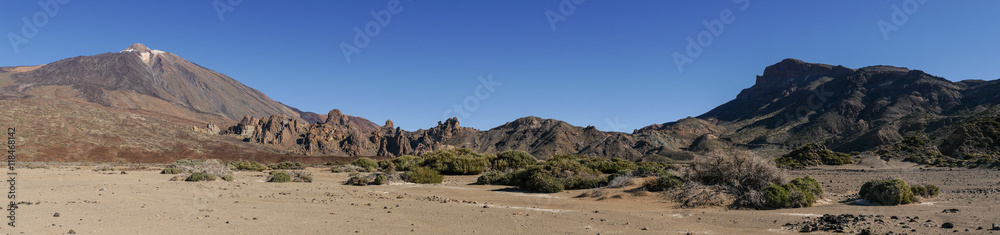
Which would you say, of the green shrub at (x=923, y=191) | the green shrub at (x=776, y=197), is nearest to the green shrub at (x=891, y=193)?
the green shrub at (x=923, y=191)

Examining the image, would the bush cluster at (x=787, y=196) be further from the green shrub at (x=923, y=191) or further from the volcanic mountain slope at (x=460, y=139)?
the volcanic mountain slope at (x=460, y=139)

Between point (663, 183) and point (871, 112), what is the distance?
303 ft

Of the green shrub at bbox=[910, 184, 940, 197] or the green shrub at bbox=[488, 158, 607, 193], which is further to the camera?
the green shrub at bbox=[488, 158, 607, 193]

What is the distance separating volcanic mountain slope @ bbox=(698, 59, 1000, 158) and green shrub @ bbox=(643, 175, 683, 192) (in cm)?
4932

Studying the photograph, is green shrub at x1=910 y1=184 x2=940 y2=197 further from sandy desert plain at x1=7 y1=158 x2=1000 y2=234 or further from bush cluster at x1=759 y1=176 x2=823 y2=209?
bush cluster at x1=759 y1=176 x2=823 y2=209

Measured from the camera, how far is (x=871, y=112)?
8194cm

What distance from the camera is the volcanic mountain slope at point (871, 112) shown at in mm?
59781

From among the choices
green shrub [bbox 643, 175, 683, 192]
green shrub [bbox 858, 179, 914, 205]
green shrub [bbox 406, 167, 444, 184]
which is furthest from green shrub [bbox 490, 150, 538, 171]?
green shrub [bbox 858, 179, 914, 205]

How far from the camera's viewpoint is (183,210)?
35.1ft

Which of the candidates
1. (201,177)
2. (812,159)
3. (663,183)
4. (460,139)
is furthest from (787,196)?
(460,139)

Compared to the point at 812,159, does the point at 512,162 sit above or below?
above

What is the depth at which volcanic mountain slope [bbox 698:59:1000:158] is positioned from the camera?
196 feet

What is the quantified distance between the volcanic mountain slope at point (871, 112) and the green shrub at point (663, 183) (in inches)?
1942

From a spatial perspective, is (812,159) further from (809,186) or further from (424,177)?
(424,177)
